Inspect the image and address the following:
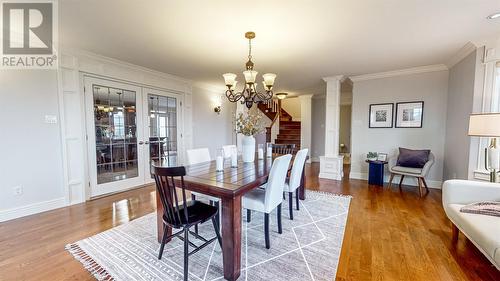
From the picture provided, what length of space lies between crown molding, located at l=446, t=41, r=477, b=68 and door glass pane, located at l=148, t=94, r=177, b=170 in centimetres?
513

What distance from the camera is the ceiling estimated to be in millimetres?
2025

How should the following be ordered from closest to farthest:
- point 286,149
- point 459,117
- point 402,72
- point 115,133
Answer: point 459,117, point 115,133, point 286,149, point 402,72

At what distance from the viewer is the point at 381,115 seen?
14.9 ft

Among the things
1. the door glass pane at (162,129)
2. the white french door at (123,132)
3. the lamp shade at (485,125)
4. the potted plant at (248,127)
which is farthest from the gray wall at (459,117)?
the door glass pane at (162,129)

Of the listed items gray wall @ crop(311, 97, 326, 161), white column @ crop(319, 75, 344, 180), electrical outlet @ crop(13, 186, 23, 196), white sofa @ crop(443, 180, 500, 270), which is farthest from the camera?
gray wall @ crop(311, 97, 326, 161)

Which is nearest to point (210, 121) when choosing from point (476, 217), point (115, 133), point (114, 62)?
point (115, 133)

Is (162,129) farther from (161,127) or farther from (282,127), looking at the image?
(282,127)

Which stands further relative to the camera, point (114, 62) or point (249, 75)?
point (114, 62)

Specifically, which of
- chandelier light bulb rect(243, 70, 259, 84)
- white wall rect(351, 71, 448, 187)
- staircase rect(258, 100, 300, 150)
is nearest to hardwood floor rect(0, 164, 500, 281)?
white wall rect(351, 71, 448, 187)

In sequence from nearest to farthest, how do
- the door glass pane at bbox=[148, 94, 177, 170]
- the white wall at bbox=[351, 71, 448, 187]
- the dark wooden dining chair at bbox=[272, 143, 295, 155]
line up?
the dark wooden dining chair at bbox=[272, 143, 295, 155] → the white wall at bbox=[351, 71, 448, 187] → the door glass pane at bbox=[148, 94, 177, 170]

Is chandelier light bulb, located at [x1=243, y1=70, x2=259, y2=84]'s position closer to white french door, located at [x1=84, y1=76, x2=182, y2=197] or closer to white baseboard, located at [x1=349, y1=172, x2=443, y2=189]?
white french door, located at [x1=84, y1=76, x2=182, y2=197]

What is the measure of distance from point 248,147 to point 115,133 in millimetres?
2622

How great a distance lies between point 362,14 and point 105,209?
157 inches

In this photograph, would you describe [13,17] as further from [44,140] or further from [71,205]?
[71,205]
